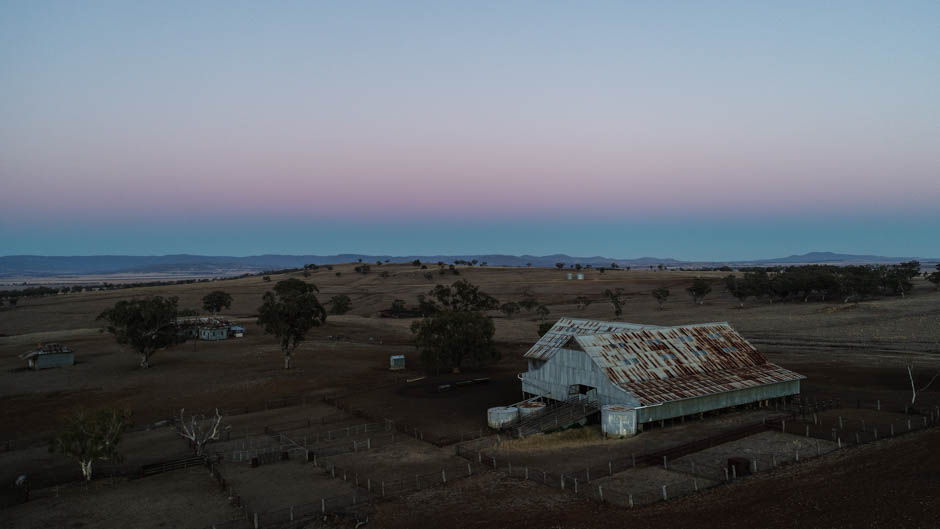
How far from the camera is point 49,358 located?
65062mm

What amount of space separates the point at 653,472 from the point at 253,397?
36634mm

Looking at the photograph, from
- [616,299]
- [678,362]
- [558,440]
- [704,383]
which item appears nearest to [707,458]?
[558,440]

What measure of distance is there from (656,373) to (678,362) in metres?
2.87

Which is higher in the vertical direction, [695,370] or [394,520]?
[695,370]

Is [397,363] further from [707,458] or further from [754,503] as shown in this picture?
[754,503]

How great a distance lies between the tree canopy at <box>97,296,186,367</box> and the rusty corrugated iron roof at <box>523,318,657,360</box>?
139 ft

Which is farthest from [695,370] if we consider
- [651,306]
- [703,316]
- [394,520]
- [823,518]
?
[651,306]

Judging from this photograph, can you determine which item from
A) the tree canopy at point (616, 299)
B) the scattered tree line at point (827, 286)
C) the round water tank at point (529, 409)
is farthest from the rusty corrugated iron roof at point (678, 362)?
the scattered tree line at point (827, 286)

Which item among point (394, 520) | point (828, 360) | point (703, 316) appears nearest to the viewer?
point (394, 520)

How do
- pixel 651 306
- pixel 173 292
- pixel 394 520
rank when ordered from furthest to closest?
pixel 173 292, pixel 651 306, pixel 394 520

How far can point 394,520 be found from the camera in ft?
82.4

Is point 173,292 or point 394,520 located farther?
point 173,292

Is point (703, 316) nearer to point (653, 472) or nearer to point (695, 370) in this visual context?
point (695, 370)

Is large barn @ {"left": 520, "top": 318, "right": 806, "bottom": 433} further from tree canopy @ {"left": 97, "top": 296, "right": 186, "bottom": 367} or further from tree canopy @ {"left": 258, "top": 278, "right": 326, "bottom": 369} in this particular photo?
tree canopy @ {"left": 97, "top": 296, "right": 186, "bottom": 367}
